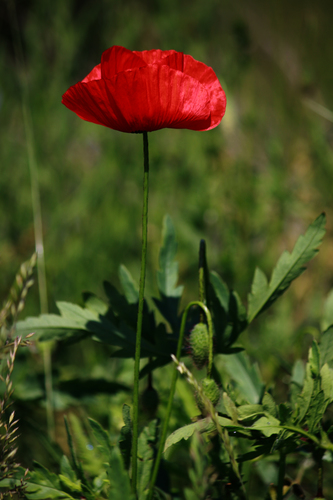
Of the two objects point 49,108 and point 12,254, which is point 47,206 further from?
point 49,108

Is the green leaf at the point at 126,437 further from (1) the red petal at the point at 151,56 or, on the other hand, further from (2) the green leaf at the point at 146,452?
(1) the red petal at the point at 151,56

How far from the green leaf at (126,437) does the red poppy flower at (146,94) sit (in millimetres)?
441

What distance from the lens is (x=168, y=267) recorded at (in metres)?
0.92

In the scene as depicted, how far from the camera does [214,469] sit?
0.71 m

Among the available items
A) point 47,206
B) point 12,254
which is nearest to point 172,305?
point 12,254

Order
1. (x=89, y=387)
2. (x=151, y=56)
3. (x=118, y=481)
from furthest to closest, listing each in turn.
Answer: (x=89, y=387)
(x=151, y=56)
(x=118, y=481)

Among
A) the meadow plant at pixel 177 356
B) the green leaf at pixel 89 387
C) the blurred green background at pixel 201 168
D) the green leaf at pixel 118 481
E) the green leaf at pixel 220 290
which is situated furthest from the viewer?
the blurred green background at pixel 201 168

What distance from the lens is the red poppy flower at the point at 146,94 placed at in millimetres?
598

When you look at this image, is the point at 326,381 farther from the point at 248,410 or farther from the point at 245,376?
the point at 245,376

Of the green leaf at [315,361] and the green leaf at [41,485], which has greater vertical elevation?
the green leaf at [315,361]

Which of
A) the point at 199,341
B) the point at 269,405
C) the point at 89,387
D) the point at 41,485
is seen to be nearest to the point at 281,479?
the point at 269,405

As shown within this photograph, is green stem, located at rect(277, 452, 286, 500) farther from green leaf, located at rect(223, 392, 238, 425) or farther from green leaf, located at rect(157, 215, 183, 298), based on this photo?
green leaf, located at rect(157, 215, 183, 298)

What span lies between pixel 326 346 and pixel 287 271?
0.16 meters

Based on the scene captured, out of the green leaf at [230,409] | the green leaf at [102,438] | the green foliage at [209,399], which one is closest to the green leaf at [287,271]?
the green foliage at [209,399]
